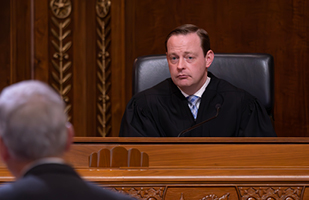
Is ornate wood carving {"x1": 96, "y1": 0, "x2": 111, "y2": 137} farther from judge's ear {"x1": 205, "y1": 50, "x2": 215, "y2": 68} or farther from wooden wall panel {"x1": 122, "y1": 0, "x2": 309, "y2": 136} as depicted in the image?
judge's ear {"x1": 205, "y1": 50, "x2": 215, "y2": 68}

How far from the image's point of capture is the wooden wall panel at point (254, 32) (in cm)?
398

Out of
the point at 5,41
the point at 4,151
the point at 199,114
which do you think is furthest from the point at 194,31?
the point at 4,151

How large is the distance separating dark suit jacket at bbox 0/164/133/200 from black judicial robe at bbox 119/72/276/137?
1985mm

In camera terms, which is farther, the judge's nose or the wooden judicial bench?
the judge's nose

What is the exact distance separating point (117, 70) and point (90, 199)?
3.24 meters

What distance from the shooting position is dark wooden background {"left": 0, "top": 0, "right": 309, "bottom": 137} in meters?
3.92

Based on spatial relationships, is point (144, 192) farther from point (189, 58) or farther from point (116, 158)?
point (189, 58)

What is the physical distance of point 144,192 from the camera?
154cm

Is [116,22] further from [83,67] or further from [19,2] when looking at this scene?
[19,2]

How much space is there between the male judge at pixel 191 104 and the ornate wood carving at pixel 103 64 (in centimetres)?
106

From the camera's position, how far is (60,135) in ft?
2.40

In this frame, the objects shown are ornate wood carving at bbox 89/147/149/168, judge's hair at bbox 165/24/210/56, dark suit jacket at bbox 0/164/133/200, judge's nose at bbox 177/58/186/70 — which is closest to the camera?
dark suit jacket at bbox 0/164/133/200

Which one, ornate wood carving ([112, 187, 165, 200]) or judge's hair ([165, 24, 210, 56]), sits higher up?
judge's hair ([165, 24, 210, 56])

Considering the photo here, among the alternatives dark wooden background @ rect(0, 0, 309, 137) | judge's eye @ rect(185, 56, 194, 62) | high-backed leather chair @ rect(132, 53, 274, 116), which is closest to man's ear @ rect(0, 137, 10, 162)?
judge's eye @ rect(185, 56, 194, 62)
